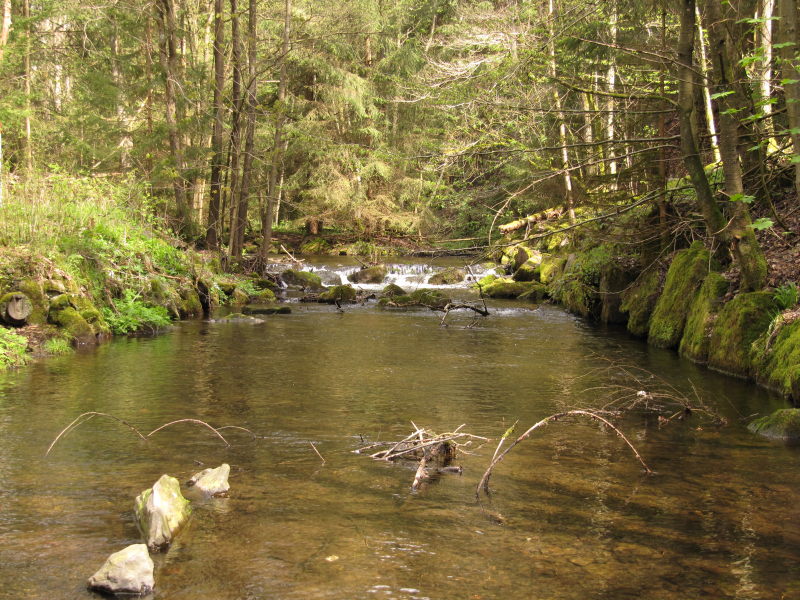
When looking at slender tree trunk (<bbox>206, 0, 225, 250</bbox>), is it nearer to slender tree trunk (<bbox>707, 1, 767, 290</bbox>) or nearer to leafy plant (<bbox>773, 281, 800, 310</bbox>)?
slender tree trunk (<bbox>707, 1, 767, 290</bbox>)

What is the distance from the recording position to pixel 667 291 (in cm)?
1296

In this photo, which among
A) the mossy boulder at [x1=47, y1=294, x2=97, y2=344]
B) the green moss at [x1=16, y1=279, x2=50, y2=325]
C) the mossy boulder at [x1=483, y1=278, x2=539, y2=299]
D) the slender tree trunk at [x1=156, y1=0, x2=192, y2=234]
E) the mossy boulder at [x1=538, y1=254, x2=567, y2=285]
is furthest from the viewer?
the mossy boulder at [x1=483, y1=278, x2=539, y2=299]

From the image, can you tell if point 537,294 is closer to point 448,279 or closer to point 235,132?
point 448,279

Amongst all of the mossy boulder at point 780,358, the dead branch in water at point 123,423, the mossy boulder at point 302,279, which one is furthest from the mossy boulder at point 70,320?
the mossy boulder at point 302,279

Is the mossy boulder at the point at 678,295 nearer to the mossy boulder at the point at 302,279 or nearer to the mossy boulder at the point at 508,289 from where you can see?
the mossy boulder at the point at 508,289

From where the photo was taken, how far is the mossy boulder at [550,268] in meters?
20.6

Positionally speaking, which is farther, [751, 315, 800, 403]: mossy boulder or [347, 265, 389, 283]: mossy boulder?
[347, 265, 389, 283]: mossy boulder

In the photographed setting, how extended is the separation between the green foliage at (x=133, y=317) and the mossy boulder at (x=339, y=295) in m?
6.05

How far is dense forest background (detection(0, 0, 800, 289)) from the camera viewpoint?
396 inches

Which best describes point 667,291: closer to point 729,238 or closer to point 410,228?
point 729,238

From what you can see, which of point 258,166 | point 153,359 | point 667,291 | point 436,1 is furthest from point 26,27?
point 436,1

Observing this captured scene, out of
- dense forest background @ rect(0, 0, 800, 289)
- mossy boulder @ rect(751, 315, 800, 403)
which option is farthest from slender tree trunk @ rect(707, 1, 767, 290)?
mossy boulder @ rect(751, 315, 800, 403)

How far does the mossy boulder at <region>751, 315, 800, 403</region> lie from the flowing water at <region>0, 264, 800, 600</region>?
26 cm

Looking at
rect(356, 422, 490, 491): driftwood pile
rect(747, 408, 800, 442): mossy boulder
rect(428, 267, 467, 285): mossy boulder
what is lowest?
rect(747, 408, 800, 442): mossy boulder
